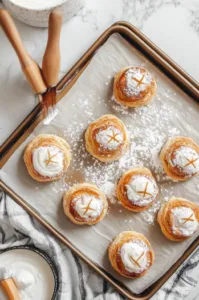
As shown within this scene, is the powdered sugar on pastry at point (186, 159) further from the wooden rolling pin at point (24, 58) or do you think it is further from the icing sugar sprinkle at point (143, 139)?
the wooden rolling pin at point (24, 58)

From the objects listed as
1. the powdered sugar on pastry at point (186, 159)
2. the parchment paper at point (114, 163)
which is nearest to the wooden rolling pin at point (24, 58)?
the parchment paper at point (114, 163)

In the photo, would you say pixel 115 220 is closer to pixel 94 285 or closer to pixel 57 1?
pixel 94 285

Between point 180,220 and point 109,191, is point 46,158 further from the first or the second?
point 180,220

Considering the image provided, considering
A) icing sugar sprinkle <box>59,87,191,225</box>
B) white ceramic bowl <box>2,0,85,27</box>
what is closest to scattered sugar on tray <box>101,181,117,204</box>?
icing sugar sprinkle <box>59,87,191,225</box>

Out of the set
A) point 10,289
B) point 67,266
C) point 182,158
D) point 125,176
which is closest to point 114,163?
point 125,176

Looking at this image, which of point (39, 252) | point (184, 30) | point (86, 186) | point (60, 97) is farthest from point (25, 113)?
point (184, 30)

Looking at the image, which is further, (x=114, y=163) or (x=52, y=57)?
(x=114, y=163)
